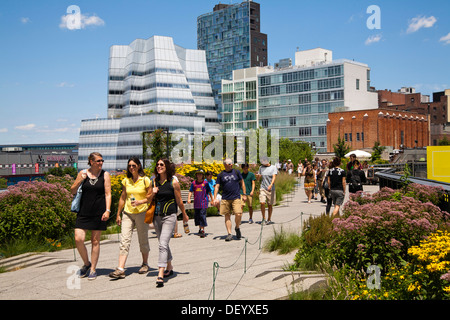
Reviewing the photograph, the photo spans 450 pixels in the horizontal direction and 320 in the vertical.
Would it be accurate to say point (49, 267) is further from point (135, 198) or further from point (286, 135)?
point (286, 135)

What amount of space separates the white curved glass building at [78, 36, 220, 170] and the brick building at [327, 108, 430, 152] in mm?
36591

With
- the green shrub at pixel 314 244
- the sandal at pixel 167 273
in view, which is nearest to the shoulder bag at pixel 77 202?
the sandal at pixel 167 273

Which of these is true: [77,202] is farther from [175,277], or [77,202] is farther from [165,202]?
[175,277]

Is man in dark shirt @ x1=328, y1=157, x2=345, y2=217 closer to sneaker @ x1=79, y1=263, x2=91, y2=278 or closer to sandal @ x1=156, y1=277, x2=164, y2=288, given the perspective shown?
sandal @ x1=156, y1=277, x2=164, y2=288

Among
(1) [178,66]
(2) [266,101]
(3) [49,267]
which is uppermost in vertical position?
(1) [178,66]

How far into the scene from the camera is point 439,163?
70.0 ft

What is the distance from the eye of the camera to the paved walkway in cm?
663

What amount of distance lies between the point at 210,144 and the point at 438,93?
409 feet

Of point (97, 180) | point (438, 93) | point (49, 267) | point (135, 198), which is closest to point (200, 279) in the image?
point (135, 198)

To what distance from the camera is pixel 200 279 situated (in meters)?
7.58

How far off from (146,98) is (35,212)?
116m

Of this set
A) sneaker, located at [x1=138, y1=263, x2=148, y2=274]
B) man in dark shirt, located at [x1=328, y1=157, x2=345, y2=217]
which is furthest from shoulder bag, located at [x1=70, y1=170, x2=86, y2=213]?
man in dark shirt, located at [x1=328, y1=157, x2=345, y2=217]

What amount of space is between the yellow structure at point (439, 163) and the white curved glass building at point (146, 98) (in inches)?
3818

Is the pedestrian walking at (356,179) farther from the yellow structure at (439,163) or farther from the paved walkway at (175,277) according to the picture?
the yellow structure at (439,163)
